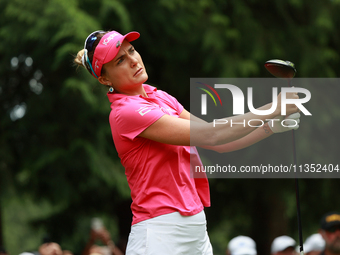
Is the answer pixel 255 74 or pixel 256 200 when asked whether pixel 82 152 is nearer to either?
pixel 255 74

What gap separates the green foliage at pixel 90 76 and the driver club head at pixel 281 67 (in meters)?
3.45

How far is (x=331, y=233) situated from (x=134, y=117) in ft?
8.40

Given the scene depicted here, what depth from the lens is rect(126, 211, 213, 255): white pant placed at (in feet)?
7.19

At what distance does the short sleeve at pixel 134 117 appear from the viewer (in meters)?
2.18

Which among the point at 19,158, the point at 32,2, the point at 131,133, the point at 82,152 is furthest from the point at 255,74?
the point at 131,133

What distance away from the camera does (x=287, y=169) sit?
6.82 meters

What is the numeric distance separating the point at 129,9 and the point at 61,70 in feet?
4.37

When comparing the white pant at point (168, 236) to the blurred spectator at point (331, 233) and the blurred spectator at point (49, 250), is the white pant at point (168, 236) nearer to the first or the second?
the blurred spectator at point (331, 233)

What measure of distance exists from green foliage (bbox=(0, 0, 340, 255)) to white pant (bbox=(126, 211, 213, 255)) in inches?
139

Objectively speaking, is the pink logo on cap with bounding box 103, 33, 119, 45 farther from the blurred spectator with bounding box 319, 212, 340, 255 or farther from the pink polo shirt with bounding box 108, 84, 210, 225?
the blurred spectator with bounding box 319, 212, 340, 255

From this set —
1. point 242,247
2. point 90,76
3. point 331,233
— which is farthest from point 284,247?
point 90,76

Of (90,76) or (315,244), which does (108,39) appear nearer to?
(90,76)

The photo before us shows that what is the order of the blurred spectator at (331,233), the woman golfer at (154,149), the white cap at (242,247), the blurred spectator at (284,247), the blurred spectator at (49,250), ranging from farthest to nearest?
1. the blurred spectator at (49,250)
2. the blurred spectator at (284,247)
3. the white cap at (242,247)
4. the blurred spectator at (331,233)
5. the woman golfer at (154,149)

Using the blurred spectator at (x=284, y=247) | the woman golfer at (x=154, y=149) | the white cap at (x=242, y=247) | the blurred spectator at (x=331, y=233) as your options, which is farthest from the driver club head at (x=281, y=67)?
the blurred spectator at (x=284, y=247)
